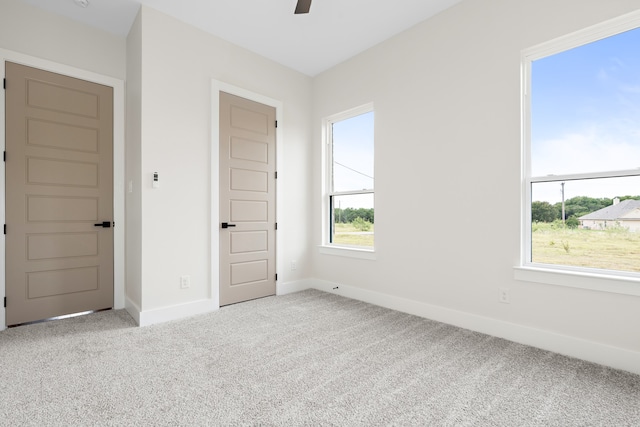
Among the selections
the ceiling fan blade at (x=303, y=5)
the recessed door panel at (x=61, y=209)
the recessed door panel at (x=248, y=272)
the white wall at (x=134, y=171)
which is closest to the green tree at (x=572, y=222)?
the ceiling fan blade at (x=303, y=5)

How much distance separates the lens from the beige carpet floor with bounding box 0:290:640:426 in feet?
5.21

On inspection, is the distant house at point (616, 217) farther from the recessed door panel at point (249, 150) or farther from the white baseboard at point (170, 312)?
the white baseboard at point (170, 312)

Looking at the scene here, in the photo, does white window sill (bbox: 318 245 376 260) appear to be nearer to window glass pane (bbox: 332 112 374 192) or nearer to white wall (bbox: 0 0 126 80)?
window glass pane (bbox: 332 112 374 192)

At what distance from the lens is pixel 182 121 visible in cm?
312

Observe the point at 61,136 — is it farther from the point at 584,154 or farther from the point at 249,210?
the point at 584,154

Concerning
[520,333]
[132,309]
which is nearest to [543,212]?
[520,333]

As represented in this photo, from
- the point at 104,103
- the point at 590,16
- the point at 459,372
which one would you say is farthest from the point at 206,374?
the point at 590,16

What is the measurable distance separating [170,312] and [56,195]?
5.06ft

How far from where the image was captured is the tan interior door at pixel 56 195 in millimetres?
2789

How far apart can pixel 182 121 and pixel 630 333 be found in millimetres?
3897

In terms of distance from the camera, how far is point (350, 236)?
3973 millimetres

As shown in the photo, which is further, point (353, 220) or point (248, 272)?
point (353, 220)

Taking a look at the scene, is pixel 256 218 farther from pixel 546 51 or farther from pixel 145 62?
pixel 546 51

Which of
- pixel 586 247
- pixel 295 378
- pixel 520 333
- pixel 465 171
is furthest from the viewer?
pixel 465 171
